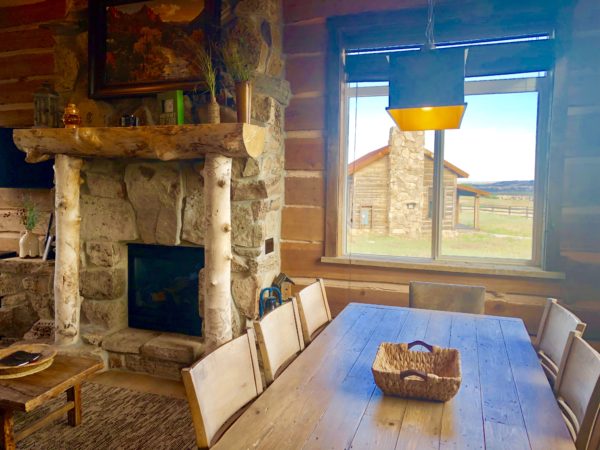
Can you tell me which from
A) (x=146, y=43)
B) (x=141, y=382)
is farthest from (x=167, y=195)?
(x=141, y=382)

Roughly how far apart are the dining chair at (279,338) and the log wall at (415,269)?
1445 millimetres

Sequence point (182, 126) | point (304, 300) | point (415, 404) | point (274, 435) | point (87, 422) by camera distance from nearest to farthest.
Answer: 1. point (274, 435)
2. point (415, 404)
3. point (304, 300)
4. point (87, 422)
5. point (182, 126)

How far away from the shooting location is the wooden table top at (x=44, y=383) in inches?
84.6

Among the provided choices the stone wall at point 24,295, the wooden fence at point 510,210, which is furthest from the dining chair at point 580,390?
the stone wall at point 24,295

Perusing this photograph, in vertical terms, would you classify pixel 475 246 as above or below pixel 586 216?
below

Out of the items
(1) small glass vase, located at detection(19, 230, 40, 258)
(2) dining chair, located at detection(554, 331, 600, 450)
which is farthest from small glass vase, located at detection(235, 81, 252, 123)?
(1) small glass vase, located at detection(19, 230, 40, 258)

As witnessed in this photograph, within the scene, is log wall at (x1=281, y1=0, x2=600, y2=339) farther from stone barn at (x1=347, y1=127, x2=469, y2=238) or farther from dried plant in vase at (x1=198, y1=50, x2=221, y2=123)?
dried plant in vase at (x1=198, y1=50, x2=221, y2=123)

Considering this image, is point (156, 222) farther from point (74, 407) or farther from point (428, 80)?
point (428, 80)

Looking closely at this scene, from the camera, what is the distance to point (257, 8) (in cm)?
319

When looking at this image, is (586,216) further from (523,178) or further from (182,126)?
(182,126)

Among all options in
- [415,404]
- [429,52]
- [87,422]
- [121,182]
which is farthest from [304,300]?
[121,182]

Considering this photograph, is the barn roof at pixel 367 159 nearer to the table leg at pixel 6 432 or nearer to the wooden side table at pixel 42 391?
the wooden side table at pixel 42 391

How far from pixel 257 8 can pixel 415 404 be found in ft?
8.97

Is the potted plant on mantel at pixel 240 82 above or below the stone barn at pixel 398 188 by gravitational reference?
above
